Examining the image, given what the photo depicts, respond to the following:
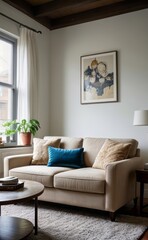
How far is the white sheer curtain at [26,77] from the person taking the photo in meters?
4.19

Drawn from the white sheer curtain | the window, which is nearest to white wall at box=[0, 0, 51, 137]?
the white sheer curtain

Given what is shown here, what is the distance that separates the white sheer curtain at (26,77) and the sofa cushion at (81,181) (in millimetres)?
1598

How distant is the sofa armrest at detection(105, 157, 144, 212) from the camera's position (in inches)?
104

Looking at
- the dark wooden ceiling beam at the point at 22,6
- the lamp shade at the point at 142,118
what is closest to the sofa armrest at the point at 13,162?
the lamp shade at the point at 142,118

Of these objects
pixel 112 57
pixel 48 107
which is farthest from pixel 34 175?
pixel 112 57

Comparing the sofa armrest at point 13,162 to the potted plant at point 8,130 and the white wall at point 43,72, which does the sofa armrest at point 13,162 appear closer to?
the potted plant at point 8,130

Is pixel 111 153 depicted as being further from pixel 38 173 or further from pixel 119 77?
pixel 119 77

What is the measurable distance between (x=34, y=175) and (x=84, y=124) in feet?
5.18

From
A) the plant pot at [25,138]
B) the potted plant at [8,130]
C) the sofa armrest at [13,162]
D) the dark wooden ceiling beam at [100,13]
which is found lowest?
the sofa armrest at [13,162]

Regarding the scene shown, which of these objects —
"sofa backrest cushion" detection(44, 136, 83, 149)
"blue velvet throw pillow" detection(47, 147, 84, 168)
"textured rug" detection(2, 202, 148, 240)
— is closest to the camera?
"textured rug" detection(2, 202, 148, 240)

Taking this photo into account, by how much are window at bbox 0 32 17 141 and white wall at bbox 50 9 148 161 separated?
2.65 feet

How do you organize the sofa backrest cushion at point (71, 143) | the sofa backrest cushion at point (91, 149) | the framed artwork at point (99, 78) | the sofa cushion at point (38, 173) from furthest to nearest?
the framed artwork at point (99, 78), the sofa backrest cushion at point (71, 143), the sofa backrest cushion at point (91, 149), the sofa cushion at point (38, 173)

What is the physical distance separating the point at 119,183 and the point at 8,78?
2497mm

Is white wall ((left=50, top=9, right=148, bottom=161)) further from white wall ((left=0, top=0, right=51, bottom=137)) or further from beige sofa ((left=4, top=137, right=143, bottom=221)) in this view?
beige sofa ((left=4, top=137, right=143, bottom=221))
